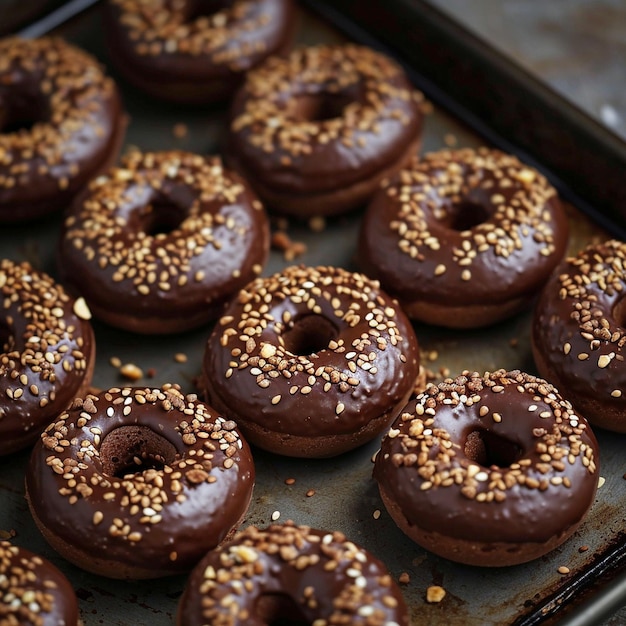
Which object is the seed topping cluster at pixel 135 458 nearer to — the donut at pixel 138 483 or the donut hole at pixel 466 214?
the donut at pixel 138 483

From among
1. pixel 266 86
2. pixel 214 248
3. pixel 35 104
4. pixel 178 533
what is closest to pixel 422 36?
pixel 266 86

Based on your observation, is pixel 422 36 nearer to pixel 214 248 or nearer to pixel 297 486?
pixel 214 248

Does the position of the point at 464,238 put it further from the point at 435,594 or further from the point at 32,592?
the point at 32,592

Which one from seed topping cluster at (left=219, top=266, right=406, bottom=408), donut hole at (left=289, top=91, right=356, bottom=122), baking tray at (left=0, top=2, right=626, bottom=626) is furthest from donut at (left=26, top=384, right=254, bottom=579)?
donut hole at (left=289, top=91, right=356, bottom=122)

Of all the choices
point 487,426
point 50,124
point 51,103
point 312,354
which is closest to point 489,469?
point 487,426

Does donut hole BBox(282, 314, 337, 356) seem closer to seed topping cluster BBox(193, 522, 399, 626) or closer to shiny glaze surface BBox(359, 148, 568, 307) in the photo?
shiny glaze surface BBox(359, 148, 568, 307)
